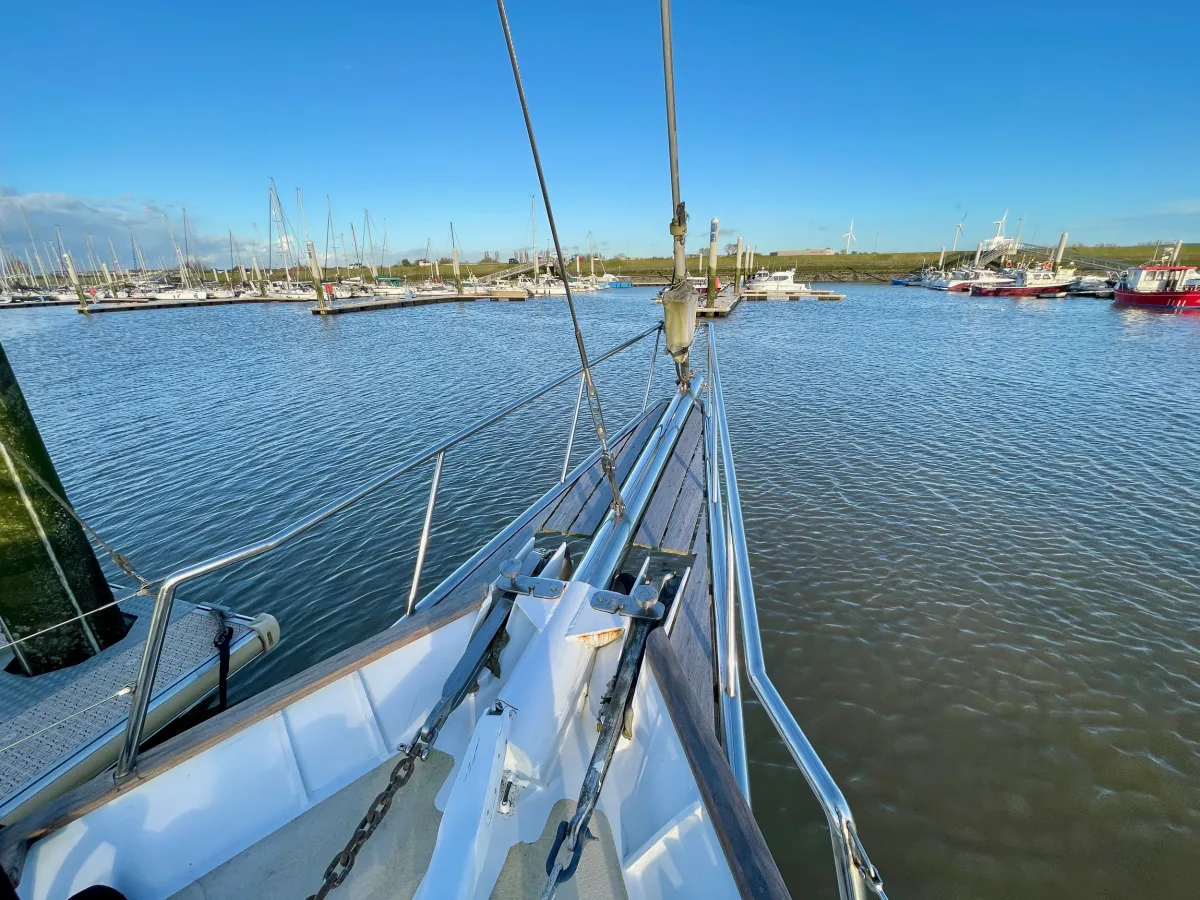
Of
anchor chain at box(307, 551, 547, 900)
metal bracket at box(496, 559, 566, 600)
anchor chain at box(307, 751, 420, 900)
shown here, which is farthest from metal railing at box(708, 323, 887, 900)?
anchor chain at box(307, 751, 420, 900)

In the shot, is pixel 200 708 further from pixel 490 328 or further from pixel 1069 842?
pixel 490 328

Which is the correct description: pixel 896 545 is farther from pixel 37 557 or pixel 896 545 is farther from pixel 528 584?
pixel 37 557

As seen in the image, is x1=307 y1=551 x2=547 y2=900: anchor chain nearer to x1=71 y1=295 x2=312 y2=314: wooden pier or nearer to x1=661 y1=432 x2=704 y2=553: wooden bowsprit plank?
x1=661 y1=432 x2=704 y2=553: wooden bowsprit plank

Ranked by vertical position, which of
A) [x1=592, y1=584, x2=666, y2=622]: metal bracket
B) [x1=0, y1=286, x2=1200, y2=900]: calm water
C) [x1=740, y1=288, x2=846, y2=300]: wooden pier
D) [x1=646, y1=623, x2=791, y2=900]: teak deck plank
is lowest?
[x1=0, y1=286, x2=1200, y2=900]: calm water

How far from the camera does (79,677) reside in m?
4.08

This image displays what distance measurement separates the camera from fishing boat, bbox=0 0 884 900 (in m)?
1.48

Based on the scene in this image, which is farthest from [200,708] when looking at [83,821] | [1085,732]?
[1085,732]

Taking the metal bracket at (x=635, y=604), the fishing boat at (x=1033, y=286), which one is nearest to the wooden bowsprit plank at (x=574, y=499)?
the metal bracket at (x=635, y=604)

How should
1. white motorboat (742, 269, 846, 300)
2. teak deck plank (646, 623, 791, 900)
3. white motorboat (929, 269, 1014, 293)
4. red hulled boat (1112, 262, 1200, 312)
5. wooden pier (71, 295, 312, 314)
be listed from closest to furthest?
teak deck plank (646, 623, 791, 900) < red hulled boat (1112, 262, 1200, 312) < white motorboat (742, 269, 846, 300) < white motorboat (929, 269, 1014, 293) < wooden pier (71, 295, 312, 314)

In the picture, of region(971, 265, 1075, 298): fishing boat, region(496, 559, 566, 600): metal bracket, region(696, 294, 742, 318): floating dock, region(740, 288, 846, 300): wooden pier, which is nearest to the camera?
region(496, 559, 566, 600): metal bracket

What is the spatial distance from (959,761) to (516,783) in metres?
4.11

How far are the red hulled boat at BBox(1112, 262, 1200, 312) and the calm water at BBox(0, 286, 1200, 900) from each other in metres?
18.3

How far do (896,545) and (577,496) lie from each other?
14.9 feet

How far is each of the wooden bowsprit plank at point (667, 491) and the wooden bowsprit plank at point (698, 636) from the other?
475 millimetres
